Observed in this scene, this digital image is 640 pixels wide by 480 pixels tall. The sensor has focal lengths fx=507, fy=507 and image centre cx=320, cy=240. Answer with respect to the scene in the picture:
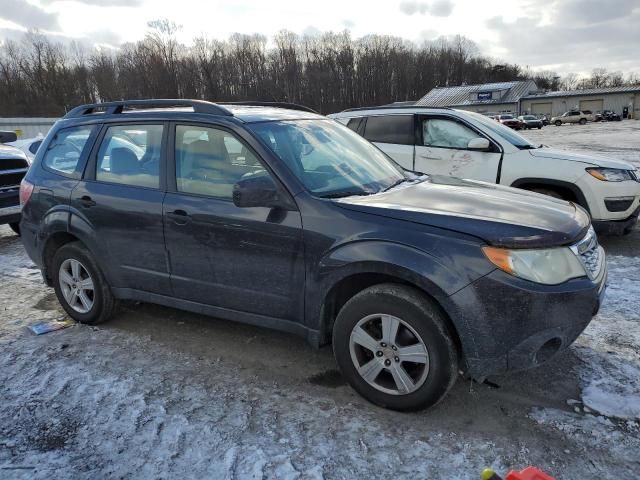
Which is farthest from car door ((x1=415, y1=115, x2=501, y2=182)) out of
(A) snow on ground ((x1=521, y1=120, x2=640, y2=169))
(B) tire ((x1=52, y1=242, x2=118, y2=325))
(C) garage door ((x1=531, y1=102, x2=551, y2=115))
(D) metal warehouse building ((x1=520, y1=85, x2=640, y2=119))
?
(C) garage door ((x1=531, y1=102, x2=551, y2=115))

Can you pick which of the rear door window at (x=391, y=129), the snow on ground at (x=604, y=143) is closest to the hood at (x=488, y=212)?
the rear door window at (x=391, y=129)

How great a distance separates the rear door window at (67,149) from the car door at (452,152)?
4333 millimetres

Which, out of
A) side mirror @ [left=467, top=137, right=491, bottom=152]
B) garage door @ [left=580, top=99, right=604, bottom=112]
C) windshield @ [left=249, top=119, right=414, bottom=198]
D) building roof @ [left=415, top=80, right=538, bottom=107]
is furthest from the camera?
building roof @ [left=415, top=80, right=538, bottom=107]

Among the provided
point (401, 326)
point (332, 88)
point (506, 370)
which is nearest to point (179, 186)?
point (401, 326)

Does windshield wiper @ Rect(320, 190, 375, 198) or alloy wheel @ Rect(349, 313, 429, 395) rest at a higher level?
windshield wiper @ Rect(320, 190, 375, 198)

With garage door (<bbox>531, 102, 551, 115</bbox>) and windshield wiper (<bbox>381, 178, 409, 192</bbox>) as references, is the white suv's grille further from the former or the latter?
garage door (<bbox>531, 102, 551, 115</bbox>)

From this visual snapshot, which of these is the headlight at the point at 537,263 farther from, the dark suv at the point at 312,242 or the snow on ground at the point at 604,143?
the snow on ground at the point at 604,143

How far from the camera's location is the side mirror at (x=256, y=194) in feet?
10.1

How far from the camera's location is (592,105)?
7412cm

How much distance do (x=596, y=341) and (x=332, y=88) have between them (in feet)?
317

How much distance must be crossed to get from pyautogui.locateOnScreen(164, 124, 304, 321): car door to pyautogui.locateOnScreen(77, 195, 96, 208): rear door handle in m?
0.80

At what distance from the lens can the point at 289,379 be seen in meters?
3.42

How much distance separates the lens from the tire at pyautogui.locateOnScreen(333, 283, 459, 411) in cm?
276

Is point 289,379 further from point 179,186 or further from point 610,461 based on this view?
point 610,461
